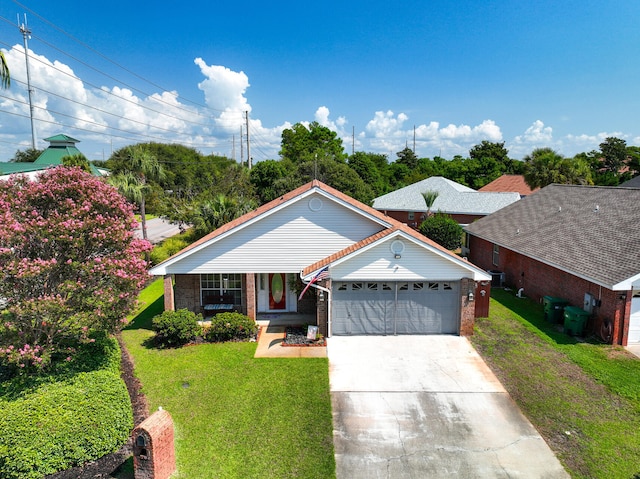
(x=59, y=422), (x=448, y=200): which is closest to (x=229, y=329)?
(x=59, y=422)

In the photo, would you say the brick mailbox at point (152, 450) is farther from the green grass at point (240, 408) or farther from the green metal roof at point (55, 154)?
the green metal roof at point (55, 154)

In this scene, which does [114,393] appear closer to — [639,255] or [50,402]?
[50,402]

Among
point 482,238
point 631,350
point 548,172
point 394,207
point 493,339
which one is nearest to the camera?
point 631,350

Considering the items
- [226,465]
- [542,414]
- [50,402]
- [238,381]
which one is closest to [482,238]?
[542,414]

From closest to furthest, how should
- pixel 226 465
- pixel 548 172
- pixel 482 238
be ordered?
1. pixel 226 465
2. pixel 482 238
3. pixel 548 172

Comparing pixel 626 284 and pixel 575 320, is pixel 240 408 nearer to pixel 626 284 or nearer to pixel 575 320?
pixel 575 320

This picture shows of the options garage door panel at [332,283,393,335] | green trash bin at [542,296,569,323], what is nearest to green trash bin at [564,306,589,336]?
green trash bin at [542,296,569,323]

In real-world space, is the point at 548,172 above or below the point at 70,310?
above
